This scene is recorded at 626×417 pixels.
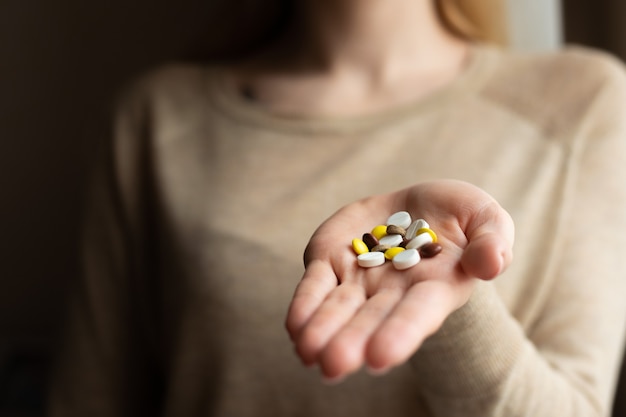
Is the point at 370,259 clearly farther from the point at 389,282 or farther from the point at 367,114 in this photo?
the point at 367,114

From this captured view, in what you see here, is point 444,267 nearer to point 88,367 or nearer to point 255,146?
point 255,146

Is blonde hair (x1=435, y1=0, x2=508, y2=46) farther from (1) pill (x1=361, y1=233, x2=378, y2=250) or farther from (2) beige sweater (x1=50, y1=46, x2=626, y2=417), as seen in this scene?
(1) pill (x1=361, y1=233, x2=378, y2=250)

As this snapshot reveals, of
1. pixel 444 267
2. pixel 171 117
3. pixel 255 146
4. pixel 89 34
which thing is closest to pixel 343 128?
pixel 255 146

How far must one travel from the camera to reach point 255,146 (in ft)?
2.53

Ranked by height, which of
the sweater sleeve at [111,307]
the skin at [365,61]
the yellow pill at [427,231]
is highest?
the yellow pill at [427,231]

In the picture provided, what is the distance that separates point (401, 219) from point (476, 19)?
48 centimetres

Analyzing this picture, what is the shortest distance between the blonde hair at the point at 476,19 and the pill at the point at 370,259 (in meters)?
0.48

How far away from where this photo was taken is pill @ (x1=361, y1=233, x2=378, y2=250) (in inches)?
18.4

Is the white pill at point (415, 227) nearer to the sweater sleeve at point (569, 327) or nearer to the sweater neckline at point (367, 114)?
the sweater sleeve at point (569, 327)

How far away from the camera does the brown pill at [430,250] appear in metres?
0.43

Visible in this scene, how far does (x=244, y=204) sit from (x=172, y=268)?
110mm

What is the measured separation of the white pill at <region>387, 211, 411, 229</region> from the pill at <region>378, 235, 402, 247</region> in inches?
0.6

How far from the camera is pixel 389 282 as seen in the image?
1.39ft

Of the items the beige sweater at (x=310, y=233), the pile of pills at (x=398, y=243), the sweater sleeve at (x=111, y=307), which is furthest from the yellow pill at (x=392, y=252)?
the sweater sleeve at (x=111, y=307)
